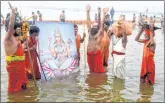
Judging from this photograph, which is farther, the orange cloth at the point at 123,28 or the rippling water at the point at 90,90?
the orange cloth at the point at 123,28

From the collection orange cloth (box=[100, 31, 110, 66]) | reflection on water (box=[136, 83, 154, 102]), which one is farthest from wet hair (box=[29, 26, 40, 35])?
reflection on water (box=[136, 83, 154, 102])

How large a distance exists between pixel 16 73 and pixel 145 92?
3.02 meters

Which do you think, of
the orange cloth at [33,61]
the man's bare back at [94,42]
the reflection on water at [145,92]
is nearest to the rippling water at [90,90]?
the reflection on water at [145,92]

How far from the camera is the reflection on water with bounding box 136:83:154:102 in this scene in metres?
8.04

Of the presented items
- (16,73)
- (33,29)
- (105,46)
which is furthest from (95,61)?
(16,73)

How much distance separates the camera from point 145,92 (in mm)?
8648

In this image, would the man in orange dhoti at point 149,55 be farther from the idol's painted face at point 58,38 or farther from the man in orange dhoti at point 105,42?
the idol's painted face at point 58,38

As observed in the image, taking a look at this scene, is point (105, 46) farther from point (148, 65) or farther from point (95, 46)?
point (148, 65)

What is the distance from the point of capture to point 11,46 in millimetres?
7602

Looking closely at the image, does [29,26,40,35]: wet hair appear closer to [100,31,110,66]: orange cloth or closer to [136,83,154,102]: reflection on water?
[100,31,110,66]: orange cloth

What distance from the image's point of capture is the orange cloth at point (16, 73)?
7.74 meters

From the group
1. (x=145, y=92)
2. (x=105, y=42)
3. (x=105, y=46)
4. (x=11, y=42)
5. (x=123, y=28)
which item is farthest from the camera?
(x=105, y=46)

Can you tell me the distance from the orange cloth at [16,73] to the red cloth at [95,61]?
3317 mm

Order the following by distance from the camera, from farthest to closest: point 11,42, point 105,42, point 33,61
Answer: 1. point 105,42
2. point 33,61
3. point 11,42
